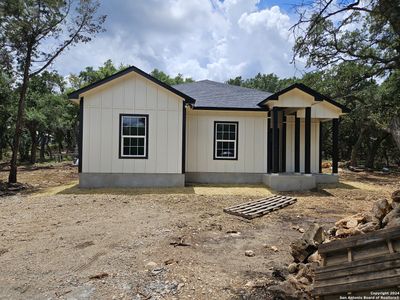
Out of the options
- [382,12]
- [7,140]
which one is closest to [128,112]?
[382,12]

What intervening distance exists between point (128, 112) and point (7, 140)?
92.3ft

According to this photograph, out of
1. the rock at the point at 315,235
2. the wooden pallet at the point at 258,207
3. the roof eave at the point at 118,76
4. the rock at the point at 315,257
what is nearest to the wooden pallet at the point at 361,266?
the rock at the point at 315,257

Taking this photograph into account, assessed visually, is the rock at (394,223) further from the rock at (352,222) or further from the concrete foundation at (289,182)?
the concrete foundation at (289,182)

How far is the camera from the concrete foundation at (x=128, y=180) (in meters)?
11.5

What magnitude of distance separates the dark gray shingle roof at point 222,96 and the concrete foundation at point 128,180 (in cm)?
333

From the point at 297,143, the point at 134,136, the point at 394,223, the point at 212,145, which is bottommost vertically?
the point at 394,223

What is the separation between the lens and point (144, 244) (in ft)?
17.6

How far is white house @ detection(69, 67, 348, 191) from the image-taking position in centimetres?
1153

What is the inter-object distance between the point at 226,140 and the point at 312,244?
8.90 m

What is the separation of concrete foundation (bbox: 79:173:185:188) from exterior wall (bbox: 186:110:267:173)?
4.80ft

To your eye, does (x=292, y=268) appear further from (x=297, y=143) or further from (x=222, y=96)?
(x=222, y=96)

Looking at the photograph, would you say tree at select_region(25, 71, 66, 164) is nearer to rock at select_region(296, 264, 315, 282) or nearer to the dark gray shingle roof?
the dark gray shingle roof

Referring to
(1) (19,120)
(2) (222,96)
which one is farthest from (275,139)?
(1) (19,120)

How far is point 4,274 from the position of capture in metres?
4.10
